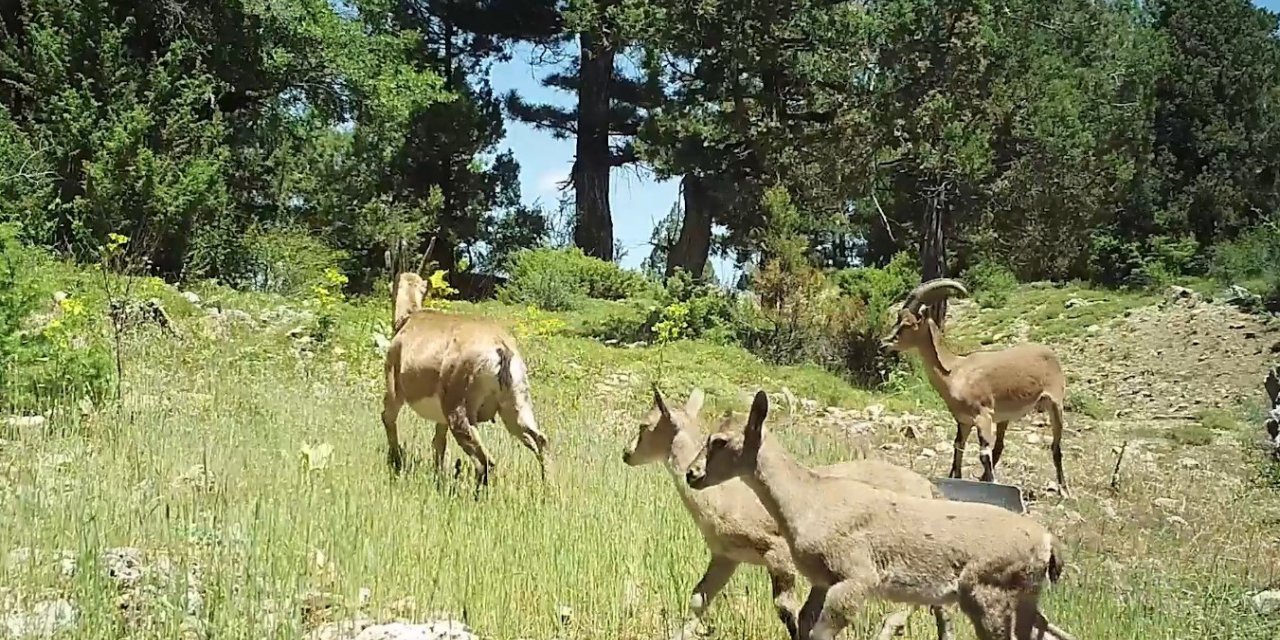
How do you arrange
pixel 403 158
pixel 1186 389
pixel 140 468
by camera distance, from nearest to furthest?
pixel 140 468 → pixel 1186 389 → pixel 403 158

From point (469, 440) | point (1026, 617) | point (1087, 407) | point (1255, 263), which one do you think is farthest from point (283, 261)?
point (1255, 263)

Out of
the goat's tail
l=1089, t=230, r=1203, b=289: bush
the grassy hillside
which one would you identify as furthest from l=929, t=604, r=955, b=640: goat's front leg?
l=1089, t=230, r=1203, b=289: bush

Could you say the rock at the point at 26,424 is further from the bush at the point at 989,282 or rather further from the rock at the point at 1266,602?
the bush at the point at 989,282

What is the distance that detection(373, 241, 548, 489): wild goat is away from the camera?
24.9ft

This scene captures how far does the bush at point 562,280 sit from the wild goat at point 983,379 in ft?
43.9

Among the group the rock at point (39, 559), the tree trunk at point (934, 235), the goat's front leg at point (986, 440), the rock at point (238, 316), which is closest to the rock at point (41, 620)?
the rock at point (39, 559)

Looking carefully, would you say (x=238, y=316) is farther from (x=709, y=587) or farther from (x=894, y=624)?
(x=894, y=624)

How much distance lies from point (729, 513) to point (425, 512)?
223 cm

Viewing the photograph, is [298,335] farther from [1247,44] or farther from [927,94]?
[1247,44]

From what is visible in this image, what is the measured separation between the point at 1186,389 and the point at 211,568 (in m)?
15.4

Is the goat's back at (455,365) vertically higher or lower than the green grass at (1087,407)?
higher

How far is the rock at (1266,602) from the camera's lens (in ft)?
19.7

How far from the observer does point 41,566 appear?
5.29 metres

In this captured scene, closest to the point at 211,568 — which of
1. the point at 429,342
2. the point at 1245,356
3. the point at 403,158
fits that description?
the point at 429,342
